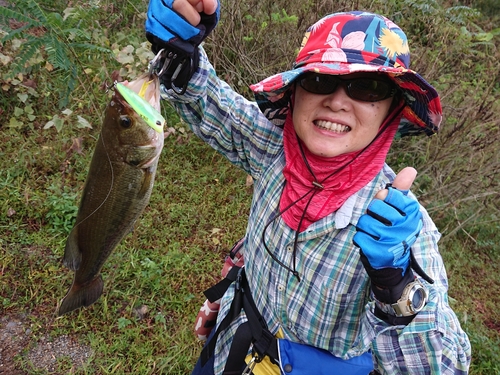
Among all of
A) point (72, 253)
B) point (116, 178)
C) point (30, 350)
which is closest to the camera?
point (116, 178)

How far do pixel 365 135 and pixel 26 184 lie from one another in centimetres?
375

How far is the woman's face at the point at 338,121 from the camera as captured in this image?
4.93 ft

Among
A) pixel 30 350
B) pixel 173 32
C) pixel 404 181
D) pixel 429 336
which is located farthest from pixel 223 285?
pixel 30 350

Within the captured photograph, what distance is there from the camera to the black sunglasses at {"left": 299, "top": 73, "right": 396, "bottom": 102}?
→ 1487 mm

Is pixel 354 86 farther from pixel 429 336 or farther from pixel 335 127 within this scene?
pixel 429 336

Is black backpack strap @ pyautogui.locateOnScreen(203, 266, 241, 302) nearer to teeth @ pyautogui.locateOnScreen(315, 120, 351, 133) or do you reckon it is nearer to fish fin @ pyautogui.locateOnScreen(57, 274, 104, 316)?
fish fin @ pyautogui.locateOnScreen(57, 274, 104, 316)

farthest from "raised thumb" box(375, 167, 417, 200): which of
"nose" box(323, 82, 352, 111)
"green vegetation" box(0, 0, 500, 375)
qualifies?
"green vegetation" box(0, 0, 500, 375)

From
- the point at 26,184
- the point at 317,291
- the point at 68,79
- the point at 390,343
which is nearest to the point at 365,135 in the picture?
the point at 317,291

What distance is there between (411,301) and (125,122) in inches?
52.1

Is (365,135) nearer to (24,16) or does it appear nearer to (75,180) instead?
(24,16)

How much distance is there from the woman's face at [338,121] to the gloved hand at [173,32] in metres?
0.50

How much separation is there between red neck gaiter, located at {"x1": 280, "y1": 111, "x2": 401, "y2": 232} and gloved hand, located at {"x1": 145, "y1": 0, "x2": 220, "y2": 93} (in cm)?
62

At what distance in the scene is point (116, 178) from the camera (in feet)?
5.80

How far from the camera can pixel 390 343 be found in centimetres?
139
